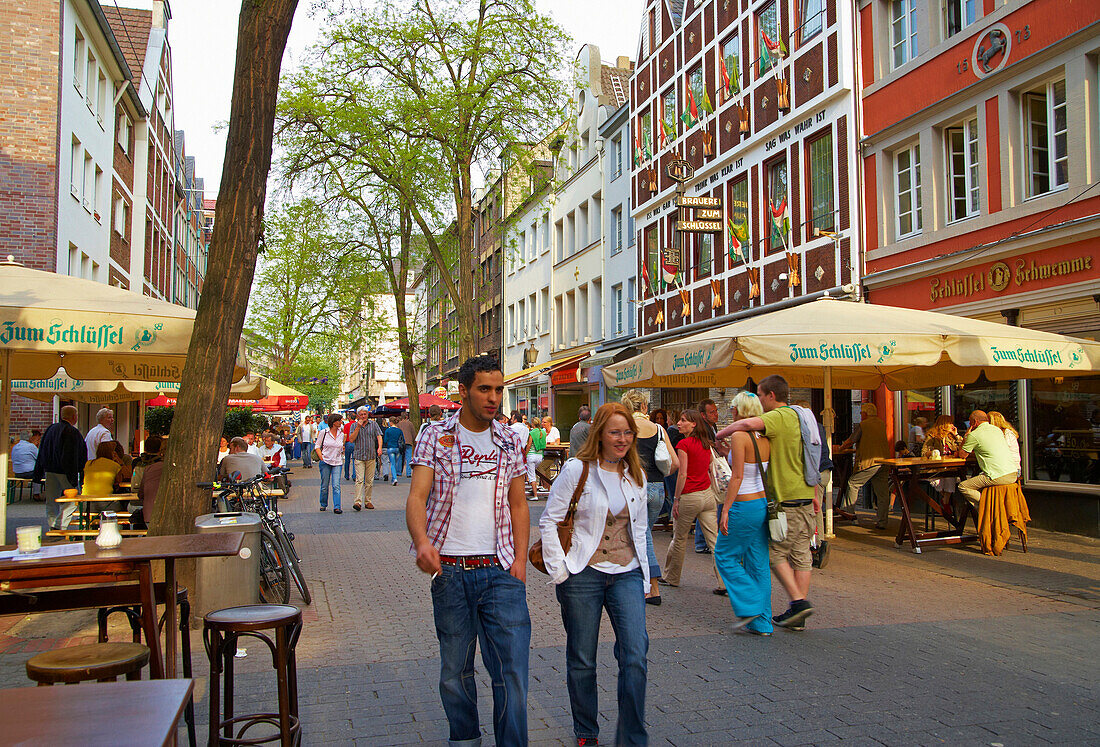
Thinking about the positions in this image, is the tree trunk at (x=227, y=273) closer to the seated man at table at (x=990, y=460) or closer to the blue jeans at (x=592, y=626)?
the blue jeans at (x=592, y=626)

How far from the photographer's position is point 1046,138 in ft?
42.6

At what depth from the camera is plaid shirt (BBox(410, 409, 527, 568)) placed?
12.5ft

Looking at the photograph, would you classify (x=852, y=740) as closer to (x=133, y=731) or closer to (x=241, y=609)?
(x=241, y=609)

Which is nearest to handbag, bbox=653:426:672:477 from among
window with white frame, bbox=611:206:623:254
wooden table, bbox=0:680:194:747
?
wooden table, bbox=0:680:194:747

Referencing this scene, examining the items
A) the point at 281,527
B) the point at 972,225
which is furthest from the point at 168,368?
the point at 972,225

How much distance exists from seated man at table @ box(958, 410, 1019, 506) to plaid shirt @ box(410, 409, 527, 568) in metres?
8.31

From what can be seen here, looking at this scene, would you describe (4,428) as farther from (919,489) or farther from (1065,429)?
(1065,429)

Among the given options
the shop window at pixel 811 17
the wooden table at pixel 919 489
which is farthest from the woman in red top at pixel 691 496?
the shop window at pixel 811 17

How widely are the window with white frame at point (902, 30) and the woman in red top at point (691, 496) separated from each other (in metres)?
9.95

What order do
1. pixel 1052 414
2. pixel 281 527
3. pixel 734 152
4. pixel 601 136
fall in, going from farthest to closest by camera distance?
pixel 601 136, pixel 734 152, pixel 1052 414, pixel 281 527

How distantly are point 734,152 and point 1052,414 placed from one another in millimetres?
10404

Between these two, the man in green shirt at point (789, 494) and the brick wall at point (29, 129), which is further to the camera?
the brick wall at point (29, 129)

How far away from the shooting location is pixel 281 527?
8.43 metres

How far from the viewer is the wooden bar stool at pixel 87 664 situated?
3.37 m
